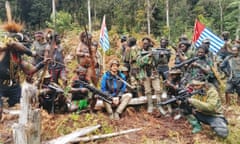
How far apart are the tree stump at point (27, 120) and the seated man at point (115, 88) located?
2400 mm

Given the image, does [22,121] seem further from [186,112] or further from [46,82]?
[186,112]

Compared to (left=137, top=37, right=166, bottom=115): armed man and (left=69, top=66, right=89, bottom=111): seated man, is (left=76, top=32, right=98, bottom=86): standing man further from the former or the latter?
(left=137, top=37, right=166, bottom=115): armed man

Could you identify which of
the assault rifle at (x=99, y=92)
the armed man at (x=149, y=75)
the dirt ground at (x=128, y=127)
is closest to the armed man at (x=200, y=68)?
the armed man at (x=149, y=75)

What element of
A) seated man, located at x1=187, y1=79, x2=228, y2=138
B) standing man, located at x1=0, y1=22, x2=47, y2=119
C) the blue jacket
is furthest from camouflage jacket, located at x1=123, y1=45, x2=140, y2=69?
standing man, located at x1=0, y1=22, x2=47, y2=119

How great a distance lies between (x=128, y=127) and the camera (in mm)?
7012

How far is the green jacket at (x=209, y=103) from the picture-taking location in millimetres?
6637

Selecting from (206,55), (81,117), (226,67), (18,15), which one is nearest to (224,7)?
(18,15)

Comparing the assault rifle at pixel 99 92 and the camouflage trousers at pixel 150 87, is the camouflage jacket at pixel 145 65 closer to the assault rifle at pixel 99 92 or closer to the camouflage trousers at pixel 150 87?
the camouflage trousers at pixel 150 87

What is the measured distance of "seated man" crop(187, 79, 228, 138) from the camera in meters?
6.66

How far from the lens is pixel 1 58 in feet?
19.9

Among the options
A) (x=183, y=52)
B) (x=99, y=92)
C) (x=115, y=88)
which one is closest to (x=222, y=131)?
(x=115, y=88)

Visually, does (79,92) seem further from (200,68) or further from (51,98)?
(200,68)

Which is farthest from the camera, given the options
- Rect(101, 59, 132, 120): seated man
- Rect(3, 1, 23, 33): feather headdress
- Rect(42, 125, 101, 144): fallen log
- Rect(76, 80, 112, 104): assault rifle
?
Rect(101, 59, 132, 120): seated man

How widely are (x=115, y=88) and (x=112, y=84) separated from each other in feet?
0.35
